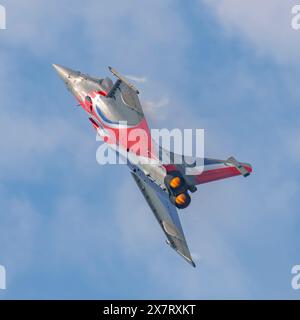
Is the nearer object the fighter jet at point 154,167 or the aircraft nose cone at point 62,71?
the fighter jet at point 154,167

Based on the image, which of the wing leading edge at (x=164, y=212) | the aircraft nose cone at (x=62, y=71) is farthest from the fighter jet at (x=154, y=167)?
the aircraft nose cone at (x=62, y=71)

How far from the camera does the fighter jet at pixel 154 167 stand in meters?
64.1

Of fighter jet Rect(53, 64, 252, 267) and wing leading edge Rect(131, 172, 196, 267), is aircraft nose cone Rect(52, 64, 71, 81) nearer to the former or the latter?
fighter jet Rect(53, 64, 252, 267)

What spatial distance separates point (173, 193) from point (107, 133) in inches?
383

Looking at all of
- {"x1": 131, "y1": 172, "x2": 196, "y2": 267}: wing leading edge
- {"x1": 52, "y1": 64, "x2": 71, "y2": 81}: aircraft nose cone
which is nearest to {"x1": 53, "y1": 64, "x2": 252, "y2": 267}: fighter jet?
{"x1": 131, "y1": 172, "x2": 196, "y2": 267}: wing leading edge

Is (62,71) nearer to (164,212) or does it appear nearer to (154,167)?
(154,167)

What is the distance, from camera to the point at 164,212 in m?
65.8

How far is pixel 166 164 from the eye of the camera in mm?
64312

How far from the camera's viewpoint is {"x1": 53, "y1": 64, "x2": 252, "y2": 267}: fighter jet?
6412 centimetres

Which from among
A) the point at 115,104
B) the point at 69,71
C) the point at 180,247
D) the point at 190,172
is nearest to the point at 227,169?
the point at 190,172

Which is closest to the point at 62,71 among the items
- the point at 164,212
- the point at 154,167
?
the point at 154,167

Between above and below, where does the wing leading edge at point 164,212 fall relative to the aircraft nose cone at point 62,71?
below

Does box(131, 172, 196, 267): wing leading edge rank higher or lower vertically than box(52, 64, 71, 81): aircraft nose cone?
lower

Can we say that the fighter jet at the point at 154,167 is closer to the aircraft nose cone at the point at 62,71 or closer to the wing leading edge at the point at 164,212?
the wing leading edge at the point at 164,212
